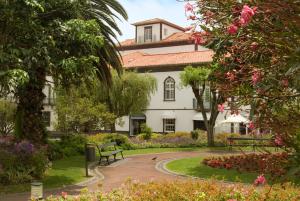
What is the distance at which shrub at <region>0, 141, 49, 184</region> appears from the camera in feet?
44.0

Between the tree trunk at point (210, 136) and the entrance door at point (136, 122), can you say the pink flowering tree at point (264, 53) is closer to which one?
the tree trunk at point (210, 136)

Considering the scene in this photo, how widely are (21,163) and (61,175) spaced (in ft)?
6.22

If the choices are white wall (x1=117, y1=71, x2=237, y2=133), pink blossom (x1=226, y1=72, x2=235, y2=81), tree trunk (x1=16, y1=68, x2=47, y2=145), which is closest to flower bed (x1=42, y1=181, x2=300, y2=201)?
pink blossom (x1=226, y1=72, x2=235, y2=81)

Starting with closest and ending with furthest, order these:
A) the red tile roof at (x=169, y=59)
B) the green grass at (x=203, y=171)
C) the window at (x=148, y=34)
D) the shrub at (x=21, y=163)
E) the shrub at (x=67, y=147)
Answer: the shrub at (x=21, y=163)
the green grass at (x=203, y=171)
the shrub at (x=67, y=147)
the red tile roof at (x=169, y=59)
the window at (x=148, y=34)

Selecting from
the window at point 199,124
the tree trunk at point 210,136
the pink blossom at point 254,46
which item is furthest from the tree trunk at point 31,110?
the window at point 199,124

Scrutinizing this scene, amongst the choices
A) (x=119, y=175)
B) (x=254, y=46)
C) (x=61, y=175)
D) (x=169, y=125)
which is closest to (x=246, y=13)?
(x=254, y=46)

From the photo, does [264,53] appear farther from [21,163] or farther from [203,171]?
[203,171]

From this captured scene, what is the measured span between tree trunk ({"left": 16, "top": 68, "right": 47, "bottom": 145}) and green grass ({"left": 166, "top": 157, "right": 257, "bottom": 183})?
18.3ft

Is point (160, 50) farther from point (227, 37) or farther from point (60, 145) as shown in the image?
point (227, 37)

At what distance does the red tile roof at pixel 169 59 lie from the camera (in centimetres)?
4388

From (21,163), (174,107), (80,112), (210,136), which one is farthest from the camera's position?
(174,107)

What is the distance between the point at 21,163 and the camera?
14000mm

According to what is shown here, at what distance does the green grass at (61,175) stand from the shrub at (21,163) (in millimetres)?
369

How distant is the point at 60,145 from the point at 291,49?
21.2 meters
